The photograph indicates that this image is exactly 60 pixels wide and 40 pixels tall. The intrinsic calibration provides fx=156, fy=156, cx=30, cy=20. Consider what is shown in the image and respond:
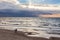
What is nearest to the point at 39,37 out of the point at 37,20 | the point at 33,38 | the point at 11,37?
the point at 33,38

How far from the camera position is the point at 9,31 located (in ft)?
6.49

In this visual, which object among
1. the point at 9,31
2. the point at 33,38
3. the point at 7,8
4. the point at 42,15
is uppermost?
the point at 7,8

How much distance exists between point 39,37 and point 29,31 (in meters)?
0.15

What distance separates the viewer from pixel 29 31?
1.95 m

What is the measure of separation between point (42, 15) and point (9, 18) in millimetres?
415

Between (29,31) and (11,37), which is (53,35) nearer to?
(29,31)

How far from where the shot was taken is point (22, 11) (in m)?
1.96

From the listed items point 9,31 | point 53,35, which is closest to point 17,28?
point 9,31

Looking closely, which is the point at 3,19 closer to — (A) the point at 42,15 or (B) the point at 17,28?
(B) the point at 17,28

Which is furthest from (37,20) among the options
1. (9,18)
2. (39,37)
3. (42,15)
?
(9,18)

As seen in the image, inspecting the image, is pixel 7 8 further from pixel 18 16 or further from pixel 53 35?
pixel 53 35

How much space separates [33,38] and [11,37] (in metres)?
0.27

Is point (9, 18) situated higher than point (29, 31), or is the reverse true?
point (9, 18)

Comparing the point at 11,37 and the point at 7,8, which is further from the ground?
the point at 7,8
